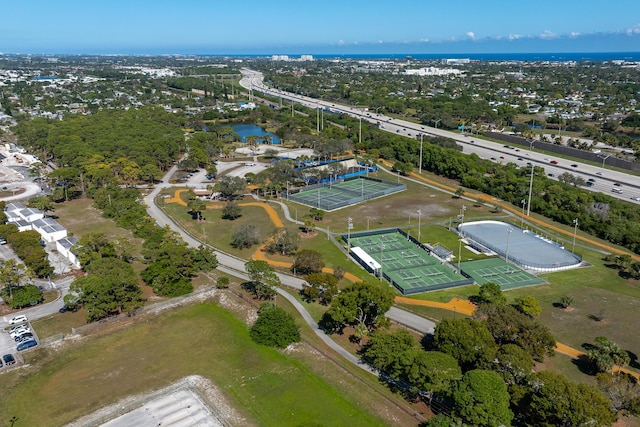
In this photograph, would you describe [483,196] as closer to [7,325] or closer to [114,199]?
[114,199]

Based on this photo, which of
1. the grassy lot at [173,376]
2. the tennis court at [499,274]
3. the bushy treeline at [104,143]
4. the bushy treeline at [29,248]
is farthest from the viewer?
the bushy treeline at [104,143]

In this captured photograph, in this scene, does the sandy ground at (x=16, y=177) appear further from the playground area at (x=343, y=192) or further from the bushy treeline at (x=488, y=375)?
the bushy treeline at (x=488, y=375)

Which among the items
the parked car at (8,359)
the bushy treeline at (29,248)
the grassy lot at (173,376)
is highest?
the bushy treeline at (29,248)

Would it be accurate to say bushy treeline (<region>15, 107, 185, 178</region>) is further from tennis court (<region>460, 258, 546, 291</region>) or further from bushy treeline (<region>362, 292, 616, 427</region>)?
bushy treeline (<region>362, 292, 616, 427</region>)

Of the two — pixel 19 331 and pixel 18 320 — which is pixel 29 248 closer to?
pixel 18 320

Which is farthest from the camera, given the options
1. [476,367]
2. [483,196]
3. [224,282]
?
[483,196]

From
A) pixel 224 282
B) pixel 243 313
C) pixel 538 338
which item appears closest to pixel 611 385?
pixel 538 338

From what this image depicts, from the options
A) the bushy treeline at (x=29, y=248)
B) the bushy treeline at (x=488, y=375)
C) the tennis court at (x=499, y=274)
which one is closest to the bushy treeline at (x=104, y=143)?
the bushy treeline at (x=29, y=248)

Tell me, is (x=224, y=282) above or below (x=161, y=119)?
below
